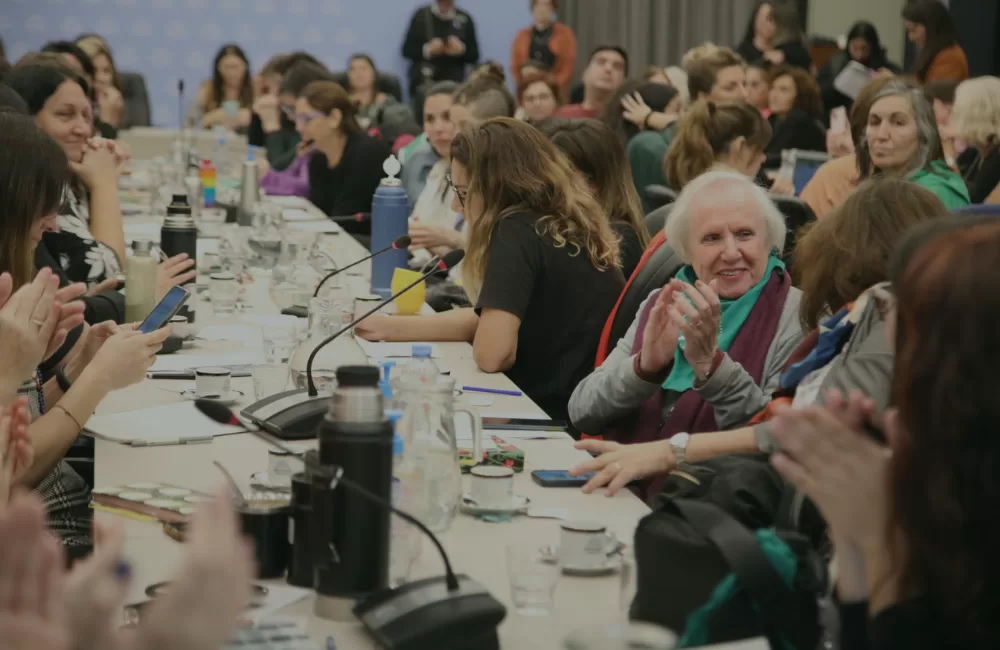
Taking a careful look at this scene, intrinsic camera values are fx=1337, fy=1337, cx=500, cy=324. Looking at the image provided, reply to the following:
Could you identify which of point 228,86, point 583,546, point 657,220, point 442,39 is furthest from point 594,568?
point 442,39

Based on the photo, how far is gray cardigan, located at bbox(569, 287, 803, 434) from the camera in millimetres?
2514

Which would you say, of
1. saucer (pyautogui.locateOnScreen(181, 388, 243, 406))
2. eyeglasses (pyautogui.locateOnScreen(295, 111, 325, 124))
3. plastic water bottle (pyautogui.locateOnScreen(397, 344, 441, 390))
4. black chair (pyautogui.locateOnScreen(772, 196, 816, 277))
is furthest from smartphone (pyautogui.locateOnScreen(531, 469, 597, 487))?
eyeglasses (pyautogui.locateOnScreen(295, 111, 325, 124))

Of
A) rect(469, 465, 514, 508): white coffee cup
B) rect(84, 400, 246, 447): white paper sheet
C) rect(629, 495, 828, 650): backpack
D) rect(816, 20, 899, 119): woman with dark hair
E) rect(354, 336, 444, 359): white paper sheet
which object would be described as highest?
rect(816, 20, 899, 119): woman with dark hair

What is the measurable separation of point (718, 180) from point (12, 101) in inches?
75.5

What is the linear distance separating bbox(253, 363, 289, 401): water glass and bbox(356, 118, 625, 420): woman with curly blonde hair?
0.52 m

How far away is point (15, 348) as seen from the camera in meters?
2.13

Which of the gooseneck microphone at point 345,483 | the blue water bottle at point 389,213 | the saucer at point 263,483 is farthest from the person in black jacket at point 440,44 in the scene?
the gooseneck microphone at point 345,483

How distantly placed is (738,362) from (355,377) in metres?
1.32

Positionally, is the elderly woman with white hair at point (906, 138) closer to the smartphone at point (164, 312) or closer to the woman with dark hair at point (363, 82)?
the smartphone at point (164, 312)

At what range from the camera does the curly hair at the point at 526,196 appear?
123 inches

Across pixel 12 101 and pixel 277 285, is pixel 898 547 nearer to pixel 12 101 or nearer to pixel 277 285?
pixel 277 285

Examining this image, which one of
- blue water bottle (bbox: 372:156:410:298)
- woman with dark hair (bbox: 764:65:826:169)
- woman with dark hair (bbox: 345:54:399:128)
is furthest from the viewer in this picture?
woman with dark hair (bbox: 345:54:399:128)

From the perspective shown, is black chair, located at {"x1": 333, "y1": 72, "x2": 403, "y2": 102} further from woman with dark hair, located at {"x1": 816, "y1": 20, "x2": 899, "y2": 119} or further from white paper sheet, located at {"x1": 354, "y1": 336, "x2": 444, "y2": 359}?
white paper sheet, located at {"x1": 354, "y1": 336, "x2": 444, "y2": 359}

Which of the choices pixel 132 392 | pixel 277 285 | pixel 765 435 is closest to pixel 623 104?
pixel 277 285
